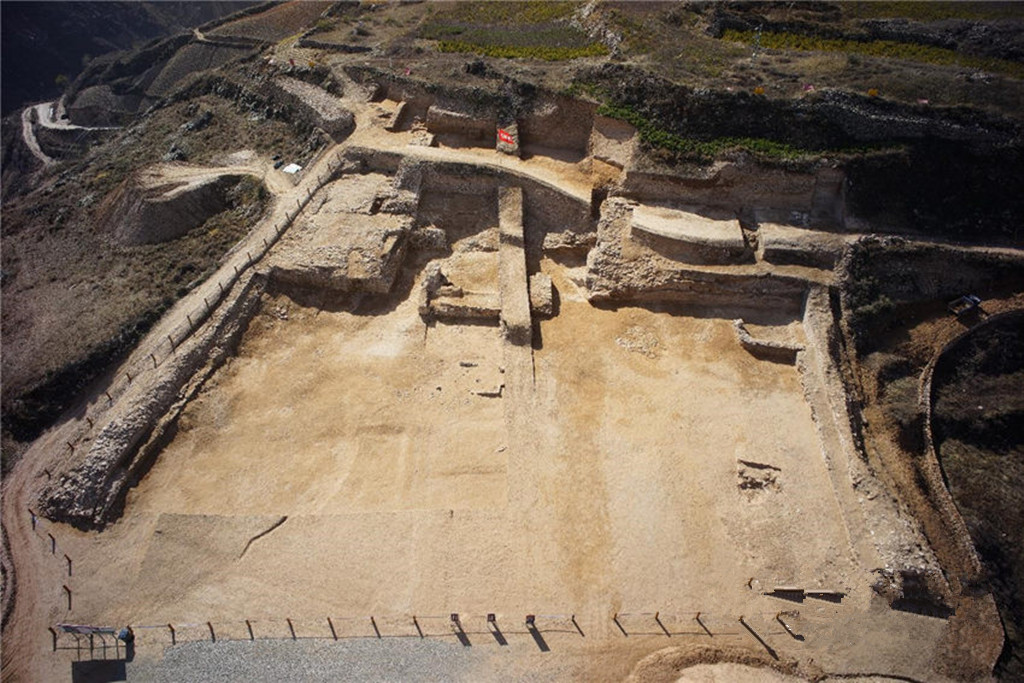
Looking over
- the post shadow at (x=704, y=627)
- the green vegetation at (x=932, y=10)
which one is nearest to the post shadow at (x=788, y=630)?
the post shadow at (x=704, y=627)

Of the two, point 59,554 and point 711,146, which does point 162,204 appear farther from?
point 711,146

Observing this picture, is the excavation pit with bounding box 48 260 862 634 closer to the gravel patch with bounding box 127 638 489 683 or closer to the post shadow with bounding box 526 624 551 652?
the post shadow with bounding box 526 624 551 652

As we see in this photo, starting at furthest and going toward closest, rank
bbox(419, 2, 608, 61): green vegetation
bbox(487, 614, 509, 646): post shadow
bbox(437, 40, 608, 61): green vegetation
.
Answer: bbox(419, 2, 608, 61): green vegetation
bbox(437, 40, 608, 61): green vegetation
bbox(487, 614, 509, 646): post shadow

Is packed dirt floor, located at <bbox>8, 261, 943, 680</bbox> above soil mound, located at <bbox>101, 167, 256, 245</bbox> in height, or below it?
below

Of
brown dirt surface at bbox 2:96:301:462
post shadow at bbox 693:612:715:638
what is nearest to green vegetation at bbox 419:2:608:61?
brown dirt surface at bbox 2:96:301:462

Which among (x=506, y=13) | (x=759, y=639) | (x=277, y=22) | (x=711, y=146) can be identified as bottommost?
(x=759, y=639)

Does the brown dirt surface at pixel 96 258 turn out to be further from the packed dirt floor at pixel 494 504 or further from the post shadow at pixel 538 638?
the post shadow at pixel 538 638

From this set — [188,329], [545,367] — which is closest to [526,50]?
[545,367]
